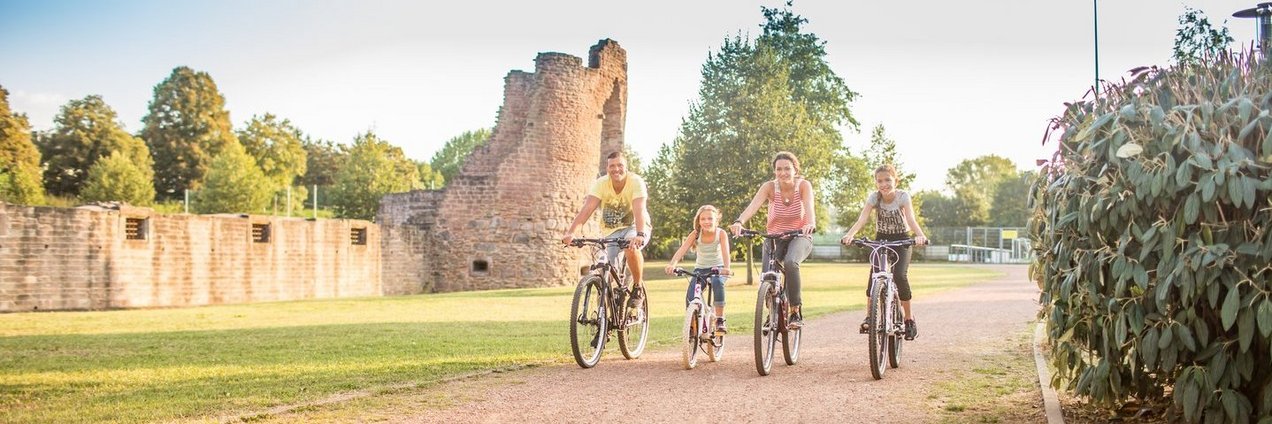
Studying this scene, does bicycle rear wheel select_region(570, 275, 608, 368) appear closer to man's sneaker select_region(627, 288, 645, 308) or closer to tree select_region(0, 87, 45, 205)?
man's sneaker select_region(627, 288, 645, 308)

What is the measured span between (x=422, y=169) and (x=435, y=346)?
8792cm

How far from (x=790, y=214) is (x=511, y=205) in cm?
2364

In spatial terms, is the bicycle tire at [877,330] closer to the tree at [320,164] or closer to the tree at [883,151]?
the tree at [883,151]

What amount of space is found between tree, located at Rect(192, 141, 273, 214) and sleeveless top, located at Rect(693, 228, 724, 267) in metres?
55.5

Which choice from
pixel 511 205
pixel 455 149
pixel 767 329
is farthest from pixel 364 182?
pixel 767 329

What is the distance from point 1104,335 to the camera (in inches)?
219

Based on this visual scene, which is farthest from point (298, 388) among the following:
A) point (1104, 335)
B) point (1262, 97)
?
point (1262, 97)

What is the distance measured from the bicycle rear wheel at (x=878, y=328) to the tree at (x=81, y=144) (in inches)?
2452

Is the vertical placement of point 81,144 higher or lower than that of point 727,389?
higher

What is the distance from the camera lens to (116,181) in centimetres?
5784

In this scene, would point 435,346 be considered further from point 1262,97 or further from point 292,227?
point 292,227

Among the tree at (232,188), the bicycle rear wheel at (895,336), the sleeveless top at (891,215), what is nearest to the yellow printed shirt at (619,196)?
the sleeveless top at (891,215)

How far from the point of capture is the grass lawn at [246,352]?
7379 millimetres

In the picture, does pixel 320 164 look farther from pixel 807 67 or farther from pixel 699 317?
pixel 699 317
